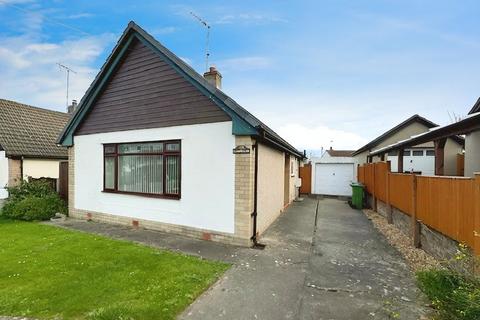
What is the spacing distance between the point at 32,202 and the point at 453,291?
12822mm

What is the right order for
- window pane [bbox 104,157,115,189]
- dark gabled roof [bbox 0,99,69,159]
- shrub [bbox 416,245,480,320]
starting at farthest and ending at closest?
1. dark gabled roof [bbox 0,99,69,159]
2. window pane [bbox 104,157,115,189]
3. shrub [bbox 416,245,480,320]

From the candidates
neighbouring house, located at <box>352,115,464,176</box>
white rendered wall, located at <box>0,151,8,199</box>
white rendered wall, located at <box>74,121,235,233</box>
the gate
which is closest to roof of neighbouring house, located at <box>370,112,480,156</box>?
white rendered wall, located at <box>74,121,235,233</box>

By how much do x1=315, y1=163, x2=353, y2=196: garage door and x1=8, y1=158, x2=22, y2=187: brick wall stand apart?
17.6 m

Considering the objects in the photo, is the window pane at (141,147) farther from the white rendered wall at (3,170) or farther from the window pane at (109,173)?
the white rendered wall at (3,170)

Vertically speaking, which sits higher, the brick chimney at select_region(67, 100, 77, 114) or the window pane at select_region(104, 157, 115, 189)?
the brick chimney at select_region(67, 100, 77, 114)

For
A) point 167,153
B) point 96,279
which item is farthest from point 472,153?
point 96,279

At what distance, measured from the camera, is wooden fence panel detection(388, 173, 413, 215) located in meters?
8.12

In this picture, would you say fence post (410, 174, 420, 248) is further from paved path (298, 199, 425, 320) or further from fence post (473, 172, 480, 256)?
fence post (473, 172, 480, 256)

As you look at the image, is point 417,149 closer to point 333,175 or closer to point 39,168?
point 333,175

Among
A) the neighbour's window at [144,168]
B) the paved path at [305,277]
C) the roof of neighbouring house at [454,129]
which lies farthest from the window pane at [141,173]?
the roof of neighbouring house at [454,129]

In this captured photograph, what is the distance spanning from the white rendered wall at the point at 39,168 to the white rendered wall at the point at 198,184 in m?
6.35

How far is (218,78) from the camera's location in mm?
10625

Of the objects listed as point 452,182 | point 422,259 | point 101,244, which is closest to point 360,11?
point 452,182

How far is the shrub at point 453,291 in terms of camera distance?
10.0 ft
